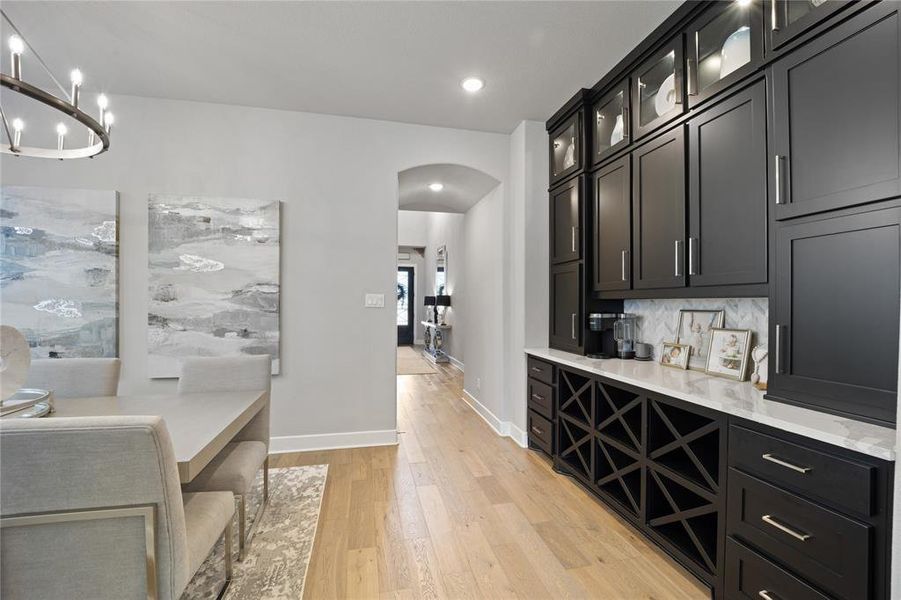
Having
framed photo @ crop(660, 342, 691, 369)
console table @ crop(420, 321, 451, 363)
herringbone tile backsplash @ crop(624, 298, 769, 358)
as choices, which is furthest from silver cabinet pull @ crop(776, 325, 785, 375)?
console table @ crop(420, 321, 451, 363)

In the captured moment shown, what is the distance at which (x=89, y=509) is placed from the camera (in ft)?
3.59

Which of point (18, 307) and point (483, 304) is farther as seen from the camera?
point (483, 304)

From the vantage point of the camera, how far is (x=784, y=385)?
159 centimetres

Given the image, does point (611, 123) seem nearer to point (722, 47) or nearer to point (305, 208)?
point (722, 47)

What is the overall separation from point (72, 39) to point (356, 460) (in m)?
3.33

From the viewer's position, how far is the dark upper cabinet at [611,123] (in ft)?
8.71

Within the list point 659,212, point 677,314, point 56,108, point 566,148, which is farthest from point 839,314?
Answer: point 56,108

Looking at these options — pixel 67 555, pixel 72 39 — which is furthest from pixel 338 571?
pixel 72 39

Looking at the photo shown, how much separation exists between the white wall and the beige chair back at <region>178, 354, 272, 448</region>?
3.43 feet

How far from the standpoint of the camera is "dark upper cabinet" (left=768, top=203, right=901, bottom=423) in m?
1.28

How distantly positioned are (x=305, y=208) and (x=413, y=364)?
4808 millimetres

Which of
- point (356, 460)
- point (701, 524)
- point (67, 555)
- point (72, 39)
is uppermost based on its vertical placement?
point (72, 39)

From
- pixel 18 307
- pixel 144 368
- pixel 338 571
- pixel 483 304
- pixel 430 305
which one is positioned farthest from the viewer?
pixel 430 305

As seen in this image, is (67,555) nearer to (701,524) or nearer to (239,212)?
(701,524)
